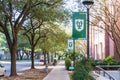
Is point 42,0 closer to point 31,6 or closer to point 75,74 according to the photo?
point 31,6

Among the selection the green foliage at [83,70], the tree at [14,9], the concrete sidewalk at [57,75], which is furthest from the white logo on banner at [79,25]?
the concrete sidewalk at [57,75]

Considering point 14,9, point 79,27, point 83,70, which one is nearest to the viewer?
point 83,70

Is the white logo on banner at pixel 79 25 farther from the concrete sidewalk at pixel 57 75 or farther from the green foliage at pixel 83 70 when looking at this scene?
the concrete sidewalk at pixel 57 75

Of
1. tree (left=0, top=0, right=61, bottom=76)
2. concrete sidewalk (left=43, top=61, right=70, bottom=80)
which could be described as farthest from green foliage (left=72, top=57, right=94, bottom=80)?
concrete sidewalk (left=43, top=61, right=70, bottom=80)

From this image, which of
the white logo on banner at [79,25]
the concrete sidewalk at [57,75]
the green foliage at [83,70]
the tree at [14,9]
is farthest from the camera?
the concrete sidewalk at [57,75]

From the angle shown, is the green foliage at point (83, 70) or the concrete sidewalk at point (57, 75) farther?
the concrete sidewalk at point (57, 75)

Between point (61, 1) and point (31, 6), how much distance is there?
2.38 m

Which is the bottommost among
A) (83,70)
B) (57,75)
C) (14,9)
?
(57,75)

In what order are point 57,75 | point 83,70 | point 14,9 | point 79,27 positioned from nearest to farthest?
point 83,70, point 79,27, point 14,9, point 57,75

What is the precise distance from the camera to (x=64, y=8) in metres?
29.8

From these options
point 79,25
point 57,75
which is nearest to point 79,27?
point 79,25

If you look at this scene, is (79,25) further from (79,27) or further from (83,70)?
(83,70)

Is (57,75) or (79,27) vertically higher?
(79,27)

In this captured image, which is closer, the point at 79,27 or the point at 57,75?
the point at 79,27
